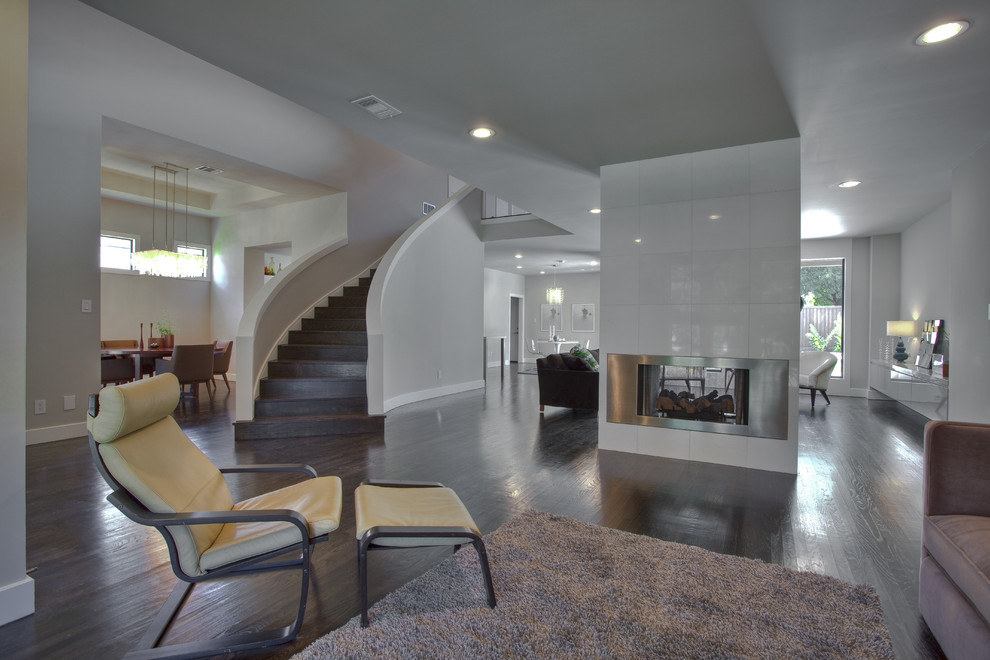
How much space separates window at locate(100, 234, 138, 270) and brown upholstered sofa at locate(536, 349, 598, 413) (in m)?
7.23

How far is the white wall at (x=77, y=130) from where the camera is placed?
4676 mm

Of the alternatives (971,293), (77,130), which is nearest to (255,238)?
(77,130)

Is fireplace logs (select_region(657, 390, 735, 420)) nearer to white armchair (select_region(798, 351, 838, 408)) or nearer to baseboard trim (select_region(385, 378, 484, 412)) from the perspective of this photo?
baseboard trim (select_region(385, 378, 484, 412))

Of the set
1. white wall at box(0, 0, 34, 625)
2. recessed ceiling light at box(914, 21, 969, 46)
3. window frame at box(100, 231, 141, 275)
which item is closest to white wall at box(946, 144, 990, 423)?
recessed ceiling light at box(914, 21, 969, 46)

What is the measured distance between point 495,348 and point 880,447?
30.4 feet

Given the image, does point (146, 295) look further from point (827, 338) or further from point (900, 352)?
point (900, 352)

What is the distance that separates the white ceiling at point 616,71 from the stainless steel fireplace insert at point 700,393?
1.77 metres

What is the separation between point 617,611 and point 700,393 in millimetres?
2714

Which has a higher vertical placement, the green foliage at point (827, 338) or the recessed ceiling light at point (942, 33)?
the recessed ceiling light at point (942, 33)

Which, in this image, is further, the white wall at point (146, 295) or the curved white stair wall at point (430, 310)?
the white wall at point (146, 295)

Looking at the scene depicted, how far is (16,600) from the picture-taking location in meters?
1.96

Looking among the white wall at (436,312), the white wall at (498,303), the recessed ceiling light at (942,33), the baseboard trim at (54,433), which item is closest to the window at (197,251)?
the white wall at (436,312)

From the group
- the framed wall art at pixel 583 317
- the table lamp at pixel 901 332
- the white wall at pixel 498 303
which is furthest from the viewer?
the framed wall art at pixel 583 317

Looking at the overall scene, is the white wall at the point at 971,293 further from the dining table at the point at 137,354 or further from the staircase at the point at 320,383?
the dining table at the point at 137,354
